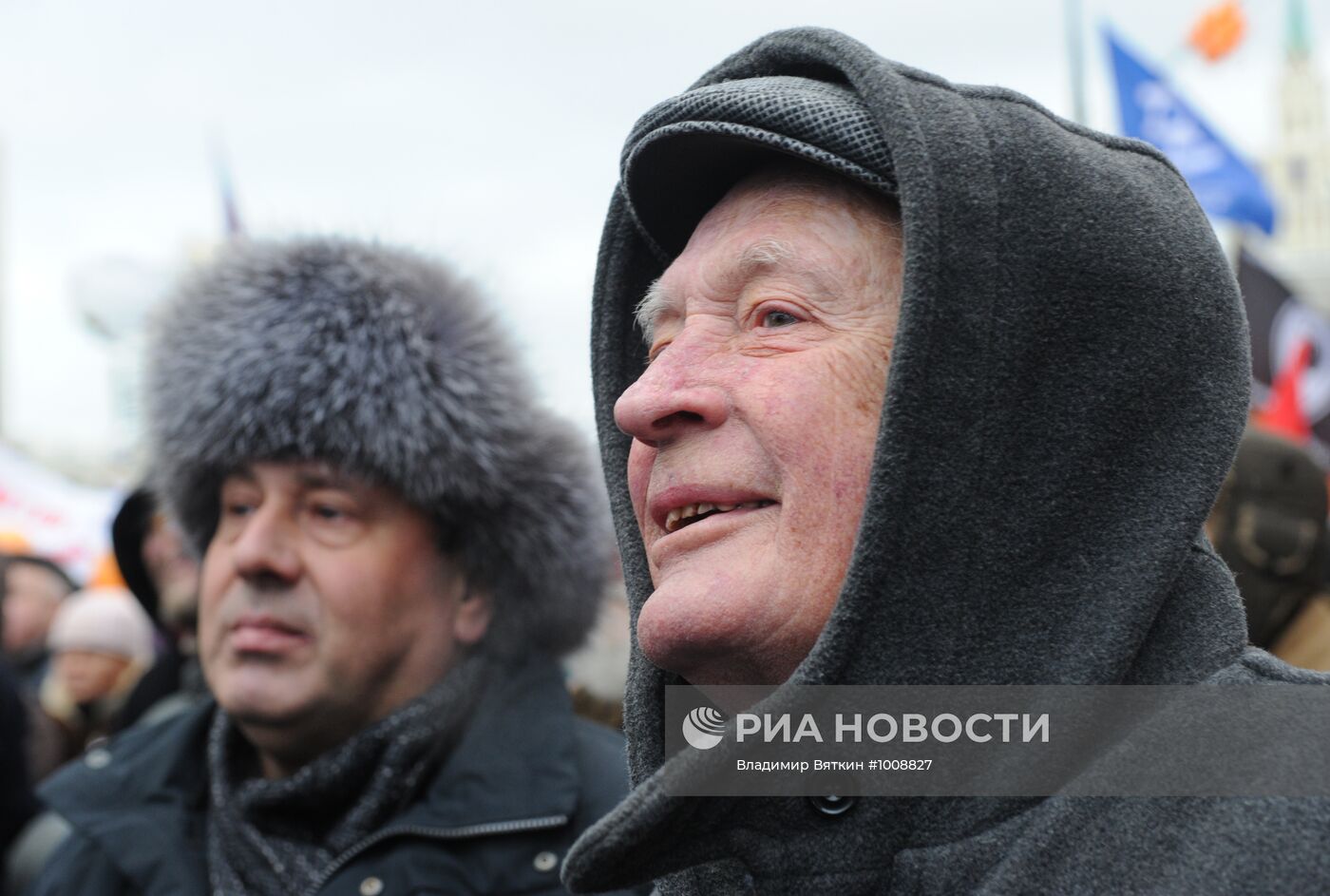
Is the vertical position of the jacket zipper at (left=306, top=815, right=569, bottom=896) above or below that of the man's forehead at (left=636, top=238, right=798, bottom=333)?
below

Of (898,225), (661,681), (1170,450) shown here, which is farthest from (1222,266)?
(661,681)

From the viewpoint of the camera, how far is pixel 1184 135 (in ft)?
26.3

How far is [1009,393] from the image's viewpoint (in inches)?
57.8

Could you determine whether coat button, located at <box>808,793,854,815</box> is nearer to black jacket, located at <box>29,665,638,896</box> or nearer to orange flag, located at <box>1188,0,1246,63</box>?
black jacket, located at <box>29,665,638,896</box>

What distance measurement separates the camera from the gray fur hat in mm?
2807

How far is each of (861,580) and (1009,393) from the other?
282 millimetres

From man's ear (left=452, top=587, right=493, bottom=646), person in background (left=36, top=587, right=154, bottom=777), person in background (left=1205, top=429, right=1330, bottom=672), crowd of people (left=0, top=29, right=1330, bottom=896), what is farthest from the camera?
person in background (left=36, top=587, right=154, bottom=777)

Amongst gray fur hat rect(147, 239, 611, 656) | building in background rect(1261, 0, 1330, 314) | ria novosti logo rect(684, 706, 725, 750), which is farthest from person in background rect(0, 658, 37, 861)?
building in background rect(1261, 0, 1330, 314)

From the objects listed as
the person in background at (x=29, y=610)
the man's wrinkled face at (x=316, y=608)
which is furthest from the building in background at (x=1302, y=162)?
the man's wrinkled face at (x=316, y=608)

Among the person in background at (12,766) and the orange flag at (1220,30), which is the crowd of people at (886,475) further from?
the orange flag at (1220,30)

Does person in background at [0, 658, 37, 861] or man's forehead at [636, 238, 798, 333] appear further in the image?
person in background at [0, 658, 37, 861]

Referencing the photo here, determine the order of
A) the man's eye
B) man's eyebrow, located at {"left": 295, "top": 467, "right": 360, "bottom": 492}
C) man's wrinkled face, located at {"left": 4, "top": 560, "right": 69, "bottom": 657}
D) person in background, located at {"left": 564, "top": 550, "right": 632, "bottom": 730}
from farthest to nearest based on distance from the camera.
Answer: man's wrinkled face, located at {"left": 4, "top": 560, "right": 69, "bottom": 657}, person in background, located at {"left": 564, "top": 550, "right": 632, "bottom": 730}, man's eyebrow, located at {"left": 295, "top": 467, "right": 360, "bottom": 492}, the man's eye

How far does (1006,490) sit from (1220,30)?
840 cm

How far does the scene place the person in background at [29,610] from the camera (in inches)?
261
